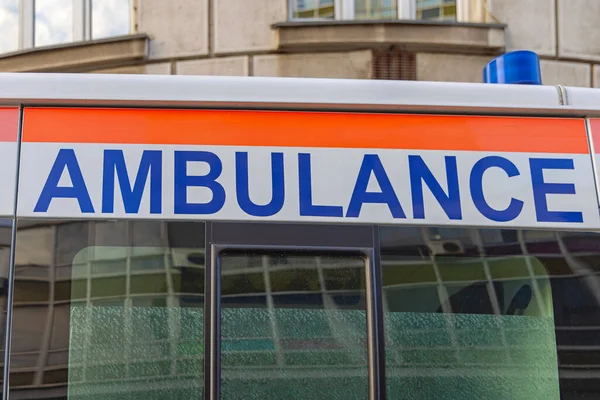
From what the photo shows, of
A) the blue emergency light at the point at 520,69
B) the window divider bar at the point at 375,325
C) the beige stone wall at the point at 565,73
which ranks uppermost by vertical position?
the beige stone wall at the point at 565,73

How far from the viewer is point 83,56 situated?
9125 millimetres

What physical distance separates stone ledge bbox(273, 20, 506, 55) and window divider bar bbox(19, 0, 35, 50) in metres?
3.17

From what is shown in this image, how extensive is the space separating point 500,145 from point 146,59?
649 cm

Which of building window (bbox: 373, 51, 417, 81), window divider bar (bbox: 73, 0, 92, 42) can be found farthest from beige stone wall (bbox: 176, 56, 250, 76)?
window divider bar (bbox: 73, 0, 92, 42)

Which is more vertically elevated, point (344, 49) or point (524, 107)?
point (344, 49)

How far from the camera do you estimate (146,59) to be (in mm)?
8922

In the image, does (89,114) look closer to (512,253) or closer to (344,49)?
(512,253)

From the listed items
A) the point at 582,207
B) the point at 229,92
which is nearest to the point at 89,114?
the point at 229,92

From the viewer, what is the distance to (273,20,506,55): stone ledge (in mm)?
8766

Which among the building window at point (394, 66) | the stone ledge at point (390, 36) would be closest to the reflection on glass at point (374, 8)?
the stone ledge at point (390, 36)

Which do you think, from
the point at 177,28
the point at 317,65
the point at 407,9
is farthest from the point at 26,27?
the point at 407,9

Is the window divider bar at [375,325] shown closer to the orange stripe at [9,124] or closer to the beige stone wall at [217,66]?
the orange stripe at [9,124]

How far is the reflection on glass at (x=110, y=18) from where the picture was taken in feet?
31.2

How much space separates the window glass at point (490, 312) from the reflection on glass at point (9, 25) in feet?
27.3
